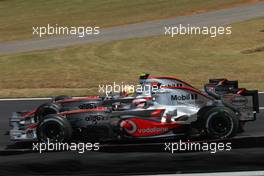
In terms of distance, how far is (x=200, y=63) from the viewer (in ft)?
84.2

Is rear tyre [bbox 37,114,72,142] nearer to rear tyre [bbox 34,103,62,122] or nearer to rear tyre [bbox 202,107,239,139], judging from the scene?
rear tyre [bbox 34,103,62,122]

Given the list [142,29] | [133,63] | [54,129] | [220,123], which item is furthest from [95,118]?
[142,29]

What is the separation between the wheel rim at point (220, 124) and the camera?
11.4 meters

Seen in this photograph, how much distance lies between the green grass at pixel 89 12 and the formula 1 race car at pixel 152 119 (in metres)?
24.6

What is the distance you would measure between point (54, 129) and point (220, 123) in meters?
3.36

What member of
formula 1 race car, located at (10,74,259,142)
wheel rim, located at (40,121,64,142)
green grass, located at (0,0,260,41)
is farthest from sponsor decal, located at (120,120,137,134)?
green grass, located at (0,0,260,41)

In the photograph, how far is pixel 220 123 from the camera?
11516 mm

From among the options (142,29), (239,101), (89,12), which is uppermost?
(89,12)

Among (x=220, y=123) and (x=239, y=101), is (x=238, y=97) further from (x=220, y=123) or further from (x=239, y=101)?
(x=220, y=123)

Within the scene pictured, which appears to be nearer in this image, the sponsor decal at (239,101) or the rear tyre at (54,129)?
the rear tyre at (54,129)

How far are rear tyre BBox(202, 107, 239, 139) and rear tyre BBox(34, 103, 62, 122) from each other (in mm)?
3523

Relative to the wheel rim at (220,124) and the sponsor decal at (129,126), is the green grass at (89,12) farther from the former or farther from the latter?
the wheel rim at (220,124)

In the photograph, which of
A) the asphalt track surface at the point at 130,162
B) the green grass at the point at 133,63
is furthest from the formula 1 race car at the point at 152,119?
the green grass at the point at 133,63

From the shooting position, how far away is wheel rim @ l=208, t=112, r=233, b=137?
11.4 m
